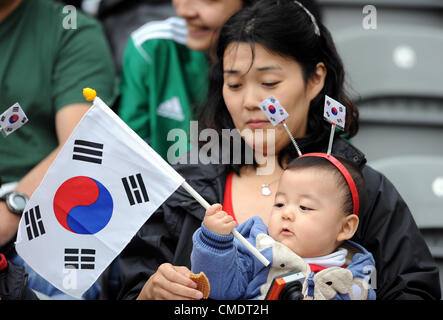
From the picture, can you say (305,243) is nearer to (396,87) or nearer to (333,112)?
(333,112)

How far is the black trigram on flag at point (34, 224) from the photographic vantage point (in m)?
1.78

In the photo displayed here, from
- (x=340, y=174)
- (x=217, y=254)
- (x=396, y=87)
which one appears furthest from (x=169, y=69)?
(x=217, y=254)

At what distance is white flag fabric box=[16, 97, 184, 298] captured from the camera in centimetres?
174

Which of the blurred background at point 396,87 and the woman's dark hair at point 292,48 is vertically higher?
the woman's dark hair at point 292,48

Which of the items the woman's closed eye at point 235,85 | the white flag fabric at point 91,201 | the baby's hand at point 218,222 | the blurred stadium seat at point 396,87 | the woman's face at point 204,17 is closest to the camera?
the baby's hand at point 218,222

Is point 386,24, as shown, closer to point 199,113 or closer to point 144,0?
point 144,0

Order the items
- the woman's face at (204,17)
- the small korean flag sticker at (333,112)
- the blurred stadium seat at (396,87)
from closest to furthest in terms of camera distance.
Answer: the small korean flag sticker at (333,112)
the woman's face at (204,17)
the blurred stadium seat at (396,87)

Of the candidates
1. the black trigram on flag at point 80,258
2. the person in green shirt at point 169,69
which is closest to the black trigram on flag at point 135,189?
the black trigram on flag at point 80,258

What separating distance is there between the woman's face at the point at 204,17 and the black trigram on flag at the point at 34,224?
3.59ft

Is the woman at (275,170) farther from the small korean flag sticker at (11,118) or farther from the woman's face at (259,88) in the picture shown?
the small korean flag sticker at (11,118)

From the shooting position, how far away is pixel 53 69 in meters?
2.58
